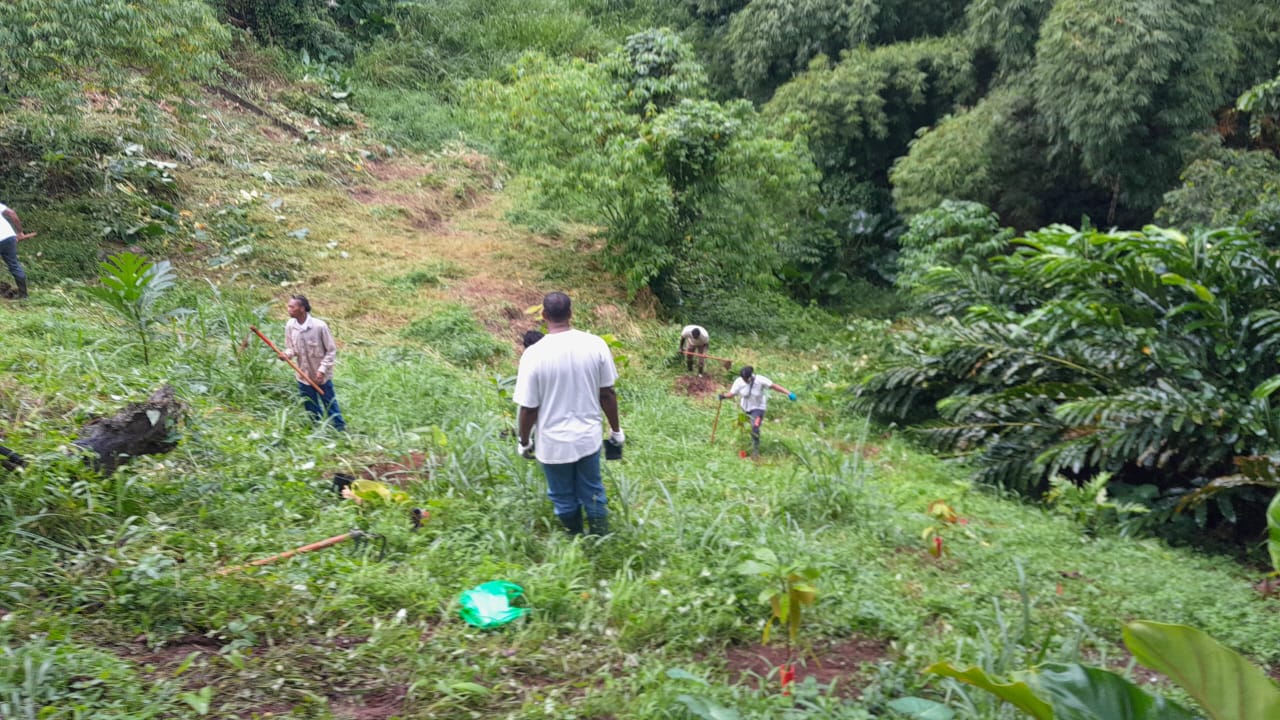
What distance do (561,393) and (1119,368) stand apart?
4.97 m

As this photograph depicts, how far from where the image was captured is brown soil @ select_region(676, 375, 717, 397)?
10.5 metres

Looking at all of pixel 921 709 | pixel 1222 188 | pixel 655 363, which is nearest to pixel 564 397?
pixel 921 709

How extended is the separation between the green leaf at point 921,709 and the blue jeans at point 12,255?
9.18 m

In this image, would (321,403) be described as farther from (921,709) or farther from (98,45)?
(98,45)

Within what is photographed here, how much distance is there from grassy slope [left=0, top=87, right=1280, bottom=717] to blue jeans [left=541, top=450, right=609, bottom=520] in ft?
0.62

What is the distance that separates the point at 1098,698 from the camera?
2396 millimetres

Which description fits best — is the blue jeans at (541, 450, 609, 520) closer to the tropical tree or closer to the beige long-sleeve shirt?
the beige long-sleeve shirt

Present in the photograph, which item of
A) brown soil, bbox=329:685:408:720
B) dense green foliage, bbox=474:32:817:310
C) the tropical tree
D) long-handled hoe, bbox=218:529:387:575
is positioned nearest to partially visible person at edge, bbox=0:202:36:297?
dense green foliage, bbox=474:32:817:310

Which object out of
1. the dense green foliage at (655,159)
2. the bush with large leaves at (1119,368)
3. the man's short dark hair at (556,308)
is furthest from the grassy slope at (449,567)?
the dense green foliage at (655,159)

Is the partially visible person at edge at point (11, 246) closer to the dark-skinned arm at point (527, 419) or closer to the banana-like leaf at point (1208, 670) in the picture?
the dark-skinned arm at point (527, 419)

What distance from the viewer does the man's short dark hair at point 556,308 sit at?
14.3 feet

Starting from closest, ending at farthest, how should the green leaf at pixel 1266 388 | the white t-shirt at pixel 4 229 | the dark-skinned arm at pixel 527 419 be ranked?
1. the dark-skinned arm at pixel 527 419
2. the green leaf at pixel 1266 388
3. the white t-shirt at pixel 4 229

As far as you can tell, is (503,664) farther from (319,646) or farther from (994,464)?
(994,464)

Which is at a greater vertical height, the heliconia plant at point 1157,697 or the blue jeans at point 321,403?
the heliconia plant at point 1157,697
